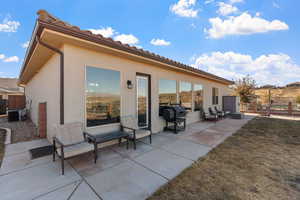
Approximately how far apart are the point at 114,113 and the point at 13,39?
11868 mm

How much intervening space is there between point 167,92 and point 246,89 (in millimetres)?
11780

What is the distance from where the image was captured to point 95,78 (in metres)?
3.71

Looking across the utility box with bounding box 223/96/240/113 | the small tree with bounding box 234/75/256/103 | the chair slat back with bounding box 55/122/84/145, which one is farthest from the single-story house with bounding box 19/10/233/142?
the small tree with bounding box 234/75/256/103

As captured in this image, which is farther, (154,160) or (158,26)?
(158,26)

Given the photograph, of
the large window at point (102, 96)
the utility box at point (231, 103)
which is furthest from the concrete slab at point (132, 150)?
the utility box at point (231, 103)

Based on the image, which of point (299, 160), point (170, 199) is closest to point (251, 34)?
point (299, 160)

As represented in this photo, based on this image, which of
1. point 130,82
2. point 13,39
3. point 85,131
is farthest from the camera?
point 13,39

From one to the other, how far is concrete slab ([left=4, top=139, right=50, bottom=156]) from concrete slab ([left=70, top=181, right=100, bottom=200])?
112 inches

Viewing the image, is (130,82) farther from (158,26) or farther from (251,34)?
(251,34)

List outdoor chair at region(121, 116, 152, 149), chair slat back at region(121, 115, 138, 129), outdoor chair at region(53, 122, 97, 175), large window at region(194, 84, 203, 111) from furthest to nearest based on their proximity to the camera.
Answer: large window at region(194, 84, 203, 111), chair slat back at region(121, 115, 138, 129), outdoor chair at region(121, 116, 152, 149), outdoor chair at region(53, 122, 97, 175)

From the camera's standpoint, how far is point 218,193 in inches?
78.5

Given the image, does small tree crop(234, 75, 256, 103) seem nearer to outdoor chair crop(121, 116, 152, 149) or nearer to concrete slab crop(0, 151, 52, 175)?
outdoor chair crop(121, 116, 152, 149)

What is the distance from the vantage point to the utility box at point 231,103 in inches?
417

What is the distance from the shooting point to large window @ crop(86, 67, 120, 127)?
11.9ft
